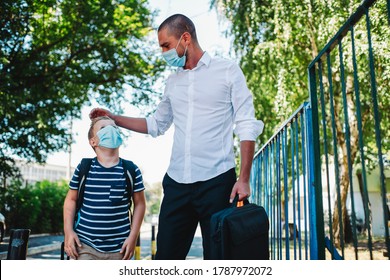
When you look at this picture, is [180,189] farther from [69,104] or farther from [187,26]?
[69,104]

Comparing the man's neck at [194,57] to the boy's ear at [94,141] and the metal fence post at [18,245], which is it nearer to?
the boy's ear at [94,141]

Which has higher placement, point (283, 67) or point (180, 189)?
point (283, 67)

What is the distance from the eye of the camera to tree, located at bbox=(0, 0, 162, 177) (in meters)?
9.95

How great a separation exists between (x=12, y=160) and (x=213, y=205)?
10.3 m

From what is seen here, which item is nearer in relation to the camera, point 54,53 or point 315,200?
point 315,200

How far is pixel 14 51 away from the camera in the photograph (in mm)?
10398

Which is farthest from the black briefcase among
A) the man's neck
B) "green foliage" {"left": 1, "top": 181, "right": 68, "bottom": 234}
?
"green foliage" {"left": 1, "top": 181, "right": 68, "bottom": 234}

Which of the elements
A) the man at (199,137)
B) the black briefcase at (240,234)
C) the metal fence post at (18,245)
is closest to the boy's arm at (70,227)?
the metal fence post at (18,245)

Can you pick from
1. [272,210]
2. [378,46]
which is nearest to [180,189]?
[272,210]

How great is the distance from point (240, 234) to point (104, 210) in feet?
2.58

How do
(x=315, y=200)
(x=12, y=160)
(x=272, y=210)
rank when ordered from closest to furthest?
1. (x=315, y=200)
2. (x=272, y=210)
3. (x=12, y=160)

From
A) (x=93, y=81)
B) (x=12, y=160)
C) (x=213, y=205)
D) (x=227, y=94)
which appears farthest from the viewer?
(x=93, y=81)

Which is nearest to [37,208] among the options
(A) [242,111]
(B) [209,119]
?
(B) [209,119]

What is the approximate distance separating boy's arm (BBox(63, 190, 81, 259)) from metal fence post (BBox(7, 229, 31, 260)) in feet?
0.66
